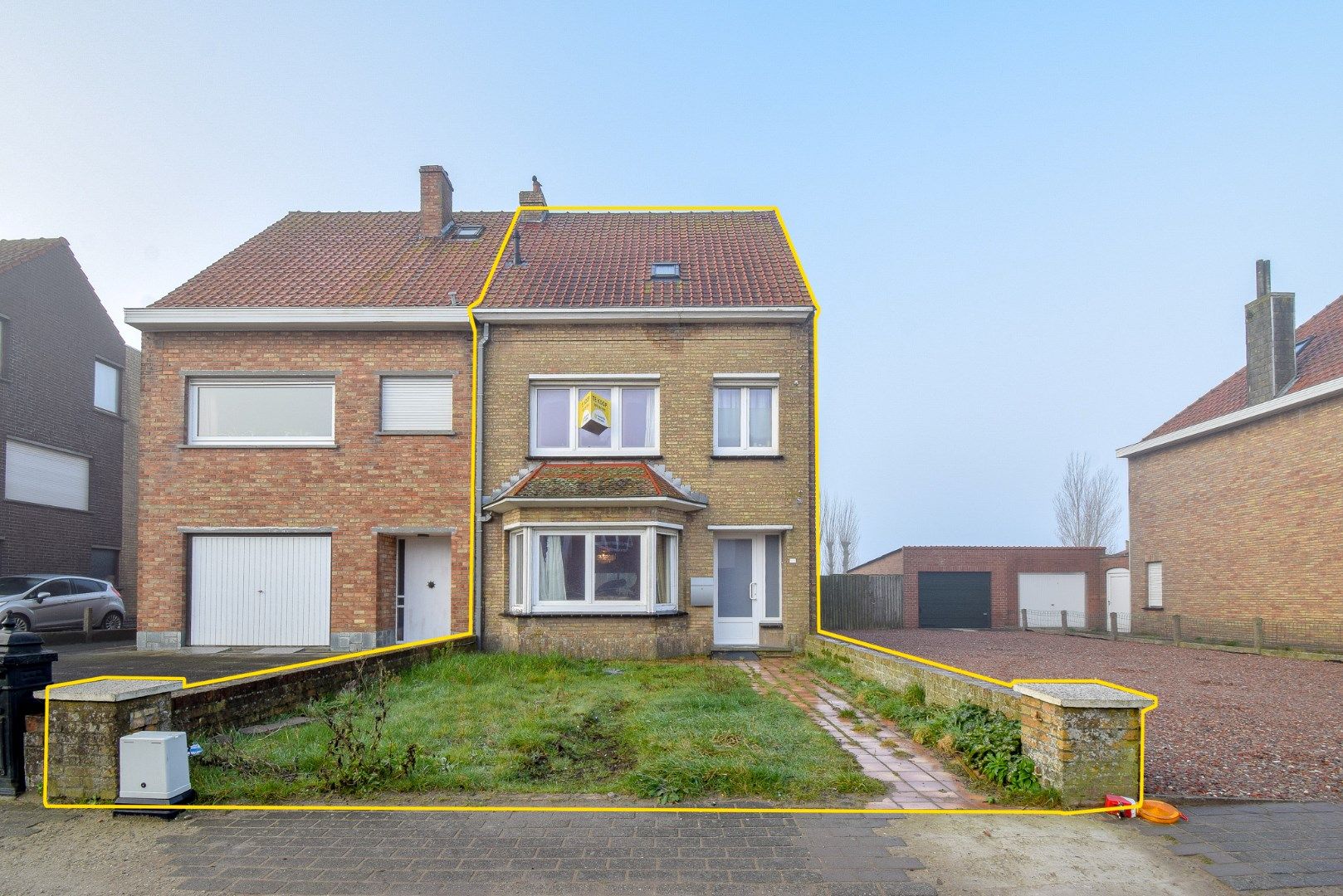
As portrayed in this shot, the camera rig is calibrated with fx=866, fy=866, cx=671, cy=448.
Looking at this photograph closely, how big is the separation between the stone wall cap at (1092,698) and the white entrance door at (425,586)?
38.1ft

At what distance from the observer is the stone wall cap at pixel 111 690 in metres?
5.87

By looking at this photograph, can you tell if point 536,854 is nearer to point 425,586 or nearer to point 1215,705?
point 1215,705

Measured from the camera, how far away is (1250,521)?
2036cm

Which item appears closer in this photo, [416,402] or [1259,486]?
[416,402]

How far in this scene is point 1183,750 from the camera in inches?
297

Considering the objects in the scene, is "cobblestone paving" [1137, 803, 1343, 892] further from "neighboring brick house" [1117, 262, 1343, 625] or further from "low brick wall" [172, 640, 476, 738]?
"neighboring brick house" [1117, 262, 1343, 625]

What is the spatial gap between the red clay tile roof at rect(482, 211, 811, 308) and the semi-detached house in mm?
268

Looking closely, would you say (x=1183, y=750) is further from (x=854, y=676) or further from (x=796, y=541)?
(x=796, y=541)

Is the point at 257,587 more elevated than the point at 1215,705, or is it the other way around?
the point at 257,587

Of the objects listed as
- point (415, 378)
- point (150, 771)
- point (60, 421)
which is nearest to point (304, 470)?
point (415, 378)

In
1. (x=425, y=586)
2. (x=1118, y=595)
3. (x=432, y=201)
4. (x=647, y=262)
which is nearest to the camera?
(x=425, y=586)

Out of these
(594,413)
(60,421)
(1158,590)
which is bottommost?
(1158,590)

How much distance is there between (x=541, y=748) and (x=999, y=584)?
2418 cm

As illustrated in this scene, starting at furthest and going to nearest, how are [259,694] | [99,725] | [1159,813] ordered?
[259,694], [99,725], [1159,813]
